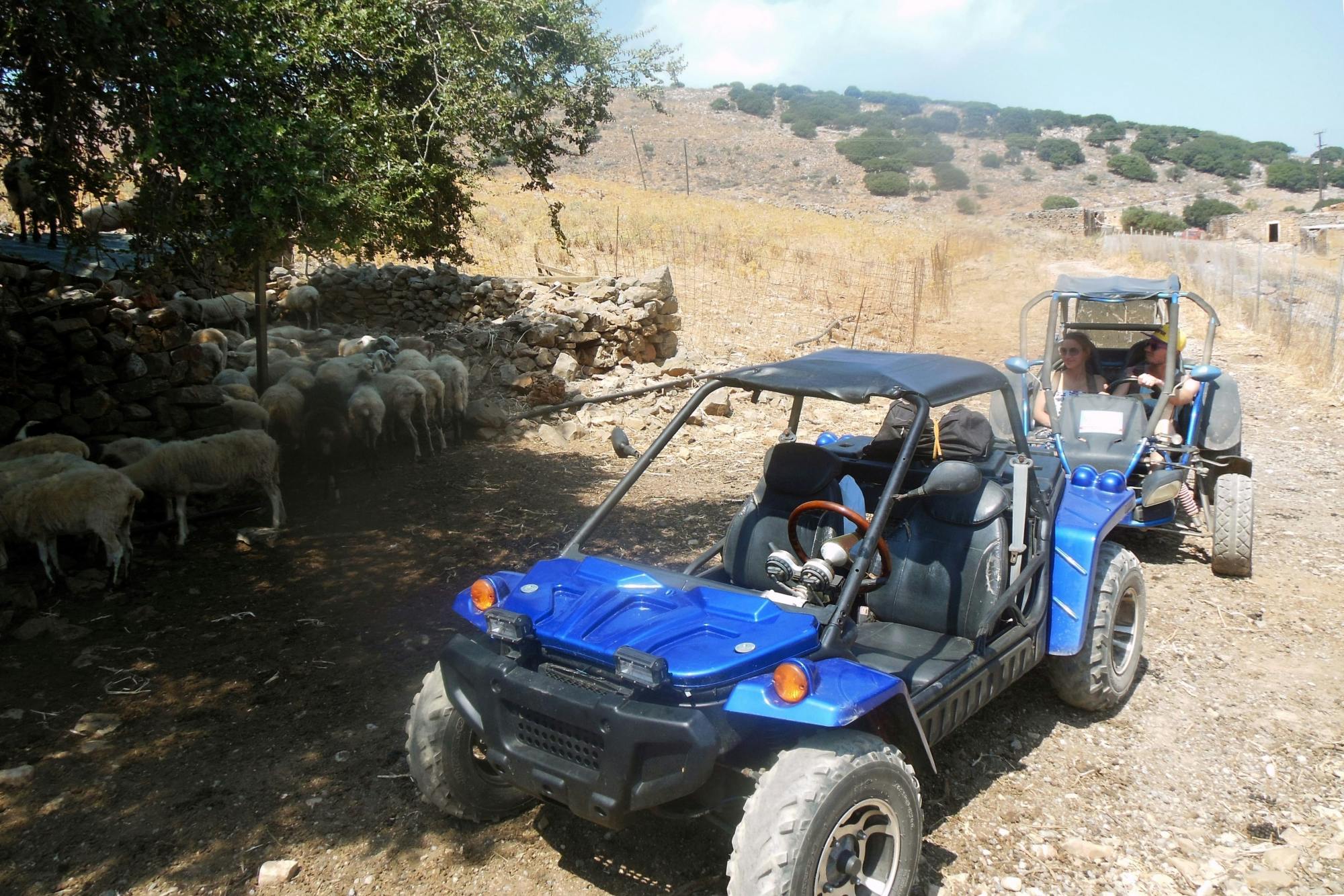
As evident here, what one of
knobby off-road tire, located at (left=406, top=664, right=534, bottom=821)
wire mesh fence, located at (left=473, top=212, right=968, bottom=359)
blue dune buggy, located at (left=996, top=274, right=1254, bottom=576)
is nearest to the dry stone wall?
knobby off-road tire, located at (left=406, top=664, right=534, bottom=821)

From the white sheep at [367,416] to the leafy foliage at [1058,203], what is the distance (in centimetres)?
2358

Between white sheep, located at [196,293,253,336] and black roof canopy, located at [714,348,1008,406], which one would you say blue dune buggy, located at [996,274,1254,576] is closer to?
black roof canopy, located at [714,348,1008,406]

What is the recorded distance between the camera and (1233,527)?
6.36 metres

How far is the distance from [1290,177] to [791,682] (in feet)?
216

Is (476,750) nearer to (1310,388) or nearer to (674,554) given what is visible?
(674,554)

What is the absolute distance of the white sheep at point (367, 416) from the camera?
31.6 ft

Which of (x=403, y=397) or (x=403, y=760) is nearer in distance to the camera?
(x=403, y=760)

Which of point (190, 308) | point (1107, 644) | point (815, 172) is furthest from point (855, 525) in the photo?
point (815, 172)

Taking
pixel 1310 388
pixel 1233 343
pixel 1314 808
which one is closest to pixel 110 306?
pixel 1314 808

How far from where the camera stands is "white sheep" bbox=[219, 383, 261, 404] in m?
9.24

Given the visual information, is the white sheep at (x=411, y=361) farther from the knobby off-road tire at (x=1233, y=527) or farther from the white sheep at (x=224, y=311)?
the knobby off-road tire at (x=1233, y=527)

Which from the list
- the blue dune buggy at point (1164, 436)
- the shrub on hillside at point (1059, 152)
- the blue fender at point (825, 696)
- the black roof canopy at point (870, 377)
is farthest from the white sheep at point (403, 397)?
the shrub on hillside at point (1059, 152)

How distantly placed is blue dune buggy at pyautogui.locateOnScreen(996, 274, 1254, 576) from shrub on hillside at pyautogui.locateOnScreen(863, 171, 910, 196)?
16388 millimetres

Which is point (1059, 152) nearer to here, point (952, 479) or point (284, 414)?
point (284, 414)
